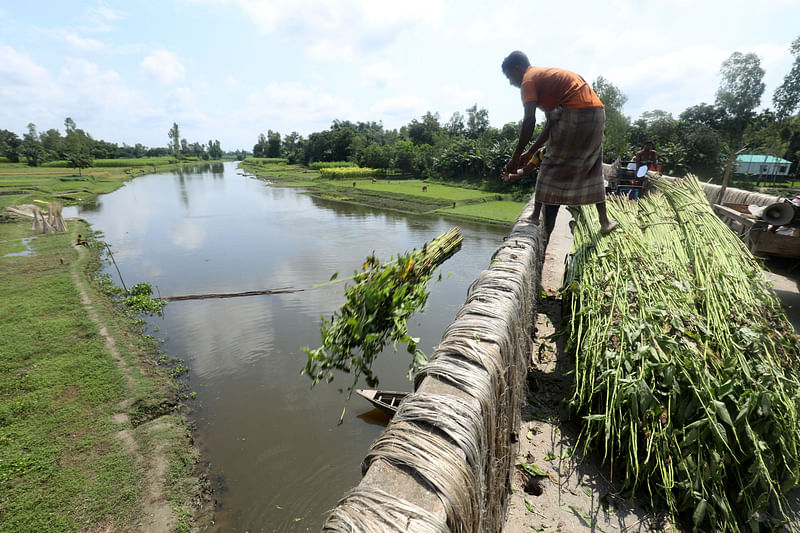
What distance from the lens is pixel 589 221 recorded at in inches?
115

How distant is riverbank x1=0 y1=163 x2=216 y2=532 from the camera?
336cm

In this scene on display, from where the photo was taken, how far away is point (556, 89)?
2.40 m

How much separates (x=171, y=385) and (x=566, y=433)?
5.53 m

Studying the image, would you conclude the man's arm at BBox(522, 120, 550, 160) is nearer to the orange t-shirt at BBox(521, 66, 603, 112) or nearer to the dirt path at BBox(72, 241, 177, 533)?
the orange t-shirt at BBox(521, 66, 603, 112)

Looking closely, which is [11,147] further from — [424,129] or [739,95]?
[739,95]

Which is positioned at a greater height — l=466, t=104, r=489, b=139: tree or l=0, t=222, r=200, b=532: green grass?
l=466, t=104, r=489, b=139: tree

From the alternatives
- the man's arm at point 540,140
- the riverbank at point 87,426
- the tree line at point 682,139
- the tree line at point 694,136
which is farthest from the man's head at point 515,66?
the tree line at point 694,136

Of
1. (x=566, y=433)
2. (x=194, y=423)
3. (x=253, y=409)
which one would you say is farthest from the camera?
(x=253, y=409)

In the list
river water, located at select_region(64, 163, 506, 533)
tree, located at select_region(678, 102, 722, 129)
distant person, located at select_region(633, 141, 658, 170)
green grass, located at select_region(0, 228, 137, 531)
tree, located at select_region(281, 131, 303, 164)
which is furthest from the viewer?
tree, located at select_region(281, 131, 303, 164)

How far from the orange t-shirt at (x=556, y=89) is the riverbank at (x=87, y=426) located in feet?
15.6

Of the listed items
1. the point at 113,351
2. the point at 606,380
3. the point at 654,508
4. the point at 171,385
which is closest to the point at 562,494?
the point at 654,508

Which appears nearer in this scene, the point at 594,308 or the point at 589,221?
the point at 594,308

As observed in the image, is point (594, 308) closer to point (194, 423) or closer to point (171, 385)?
point (194, 423)

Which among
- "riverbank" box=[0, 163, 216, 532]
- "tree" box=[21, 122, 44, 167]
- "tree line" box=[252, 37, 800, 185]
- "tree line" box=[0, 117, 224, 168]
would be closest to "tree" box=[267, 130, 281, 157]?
"tree line" box=[0, 117, 224, 168]
